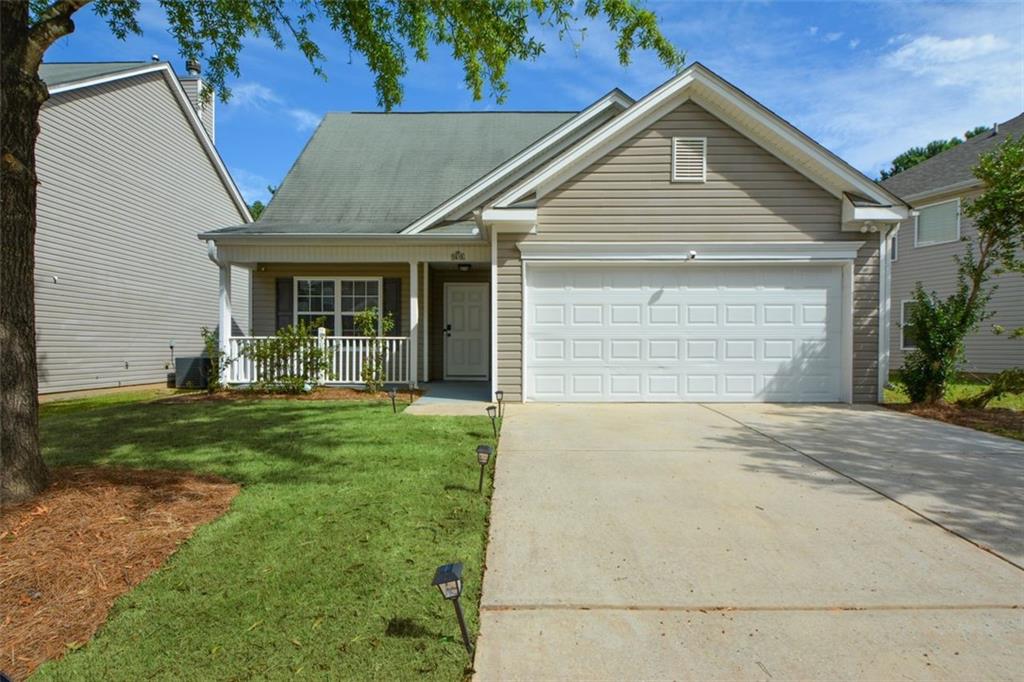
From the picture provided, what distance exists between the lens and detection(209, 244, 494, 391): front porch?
33.1 ft

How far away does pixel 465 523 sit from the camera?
361cm

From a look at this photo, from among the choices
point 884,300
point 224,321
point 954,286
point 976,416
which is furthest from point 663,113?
point 954,286

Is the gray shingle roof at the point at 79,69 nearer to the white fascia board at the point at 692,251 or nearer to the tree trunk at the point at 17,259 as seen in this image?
the tree trunk at the point at 17,259

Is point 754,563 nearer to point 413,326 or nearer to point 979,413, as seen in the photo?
point 979,413

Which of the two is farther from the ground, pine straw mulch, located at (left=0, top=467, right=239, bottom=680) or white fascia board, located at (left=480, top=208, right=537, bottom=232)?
white fascia board, located at (left=480, top=208, right=537, bottom=232)

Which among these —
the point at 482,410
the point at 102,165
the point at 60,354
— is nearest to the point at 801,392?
the point at 482,410

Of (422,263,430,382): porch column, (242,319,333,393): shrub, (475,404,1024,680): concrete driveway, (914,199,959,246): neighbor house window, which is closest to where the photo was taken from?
(475,404,1024,680): concrete driveway

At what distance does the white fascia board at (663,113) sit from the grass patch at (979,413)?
3.22 meters

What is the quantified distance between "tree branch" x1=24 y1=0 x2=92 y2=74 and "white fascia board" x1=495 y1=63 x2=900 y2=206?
537 centimetres

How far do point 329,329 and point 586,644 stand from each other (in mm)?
10002

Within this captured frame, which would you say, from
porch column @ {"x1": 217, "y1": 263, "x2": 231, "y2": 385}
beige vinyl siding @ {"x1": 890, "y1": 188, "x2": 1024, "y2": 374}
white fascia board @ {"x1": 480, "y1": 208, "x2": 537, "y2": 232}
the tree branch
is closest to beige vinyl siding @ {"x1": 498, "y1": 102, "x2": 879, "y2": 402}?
white fascia board @ {"x1": 480, "y1": 208, "x2": 537, "y2": 232}

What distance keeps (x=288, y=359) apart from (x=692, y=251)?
7319mm

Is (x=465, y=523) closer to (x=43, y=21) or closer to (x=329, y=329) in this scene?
(x=43, y=21)

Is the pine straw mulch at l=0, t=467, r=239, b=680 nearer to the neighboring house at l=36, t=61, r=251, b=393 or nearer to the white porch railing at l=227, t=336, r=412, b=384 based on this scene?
the white porch railing at l=227, t=336, r=412, b=384
